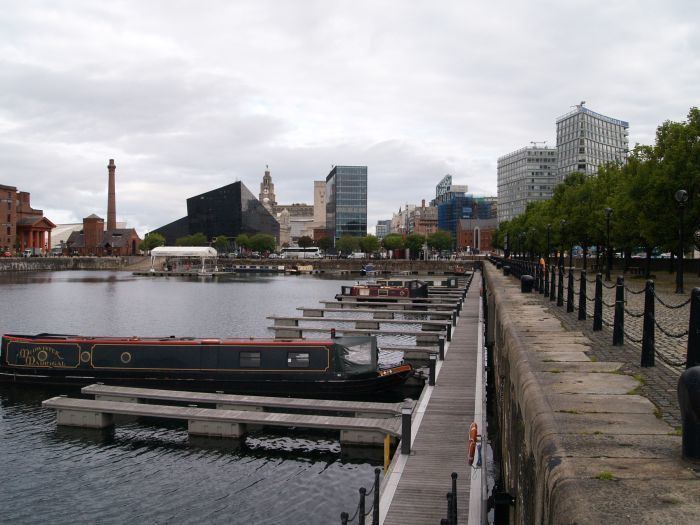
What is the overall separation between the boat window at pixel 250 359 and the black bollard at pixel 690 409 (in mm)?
24507

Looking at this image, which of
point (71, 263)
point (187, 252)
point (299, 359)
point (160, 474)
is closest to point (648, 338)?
point (160, 474)

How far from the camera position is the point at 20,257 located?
16388cm

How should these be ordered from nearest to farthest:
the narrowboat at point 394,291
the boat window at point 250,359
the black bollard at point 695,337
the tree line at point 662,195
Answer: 1. the black bollard at point 695,337
2. the boat window at point 250,359
3. the tree line at point 662,195
4. the narrowboat at point 394,291

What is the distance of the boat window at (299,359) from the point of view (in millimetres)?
28406

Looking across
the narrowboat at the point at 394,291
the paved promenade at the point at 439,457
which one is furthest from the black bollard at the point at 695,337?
the narrowboat at the point at 394,291

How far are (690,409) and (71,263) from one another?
195 metres

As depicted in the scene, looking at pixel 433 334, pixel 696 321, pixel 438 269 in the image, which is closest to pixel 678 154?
pixel 433 334

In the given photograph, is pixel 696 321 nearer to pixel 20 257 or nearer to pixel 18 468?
pixel 18 468

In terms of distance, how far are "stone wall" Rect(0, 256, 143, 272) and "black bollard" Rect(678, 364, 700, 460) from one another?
173 meters

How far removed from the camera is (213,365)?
96.1 feet

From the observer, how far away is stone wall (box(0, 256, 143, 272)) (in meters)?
161

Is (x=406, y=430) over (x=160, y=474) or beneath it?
over

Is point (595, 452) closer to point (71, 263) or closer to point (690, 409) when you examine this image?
point (690, 409)

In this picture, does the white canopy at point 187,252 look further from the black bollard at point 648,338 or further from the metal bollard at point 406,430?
the black bollard at point 648,338
